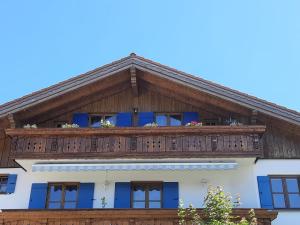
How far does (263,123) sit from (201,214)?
17.5 ft

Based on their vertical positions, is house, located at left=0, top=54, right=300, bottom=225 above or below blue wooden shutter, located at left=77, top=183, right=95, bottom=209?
above

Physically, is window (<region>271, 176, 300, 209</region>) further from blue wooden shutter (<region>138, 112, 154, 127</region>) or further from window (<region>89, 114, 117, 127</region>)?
window (<region>89, 114, 117, 127</region>)

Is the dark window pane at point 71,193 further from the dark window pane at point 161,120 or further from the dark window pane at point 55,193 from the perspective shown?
the dark window pane at point 161,120

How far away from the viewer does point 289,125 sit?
1800cm

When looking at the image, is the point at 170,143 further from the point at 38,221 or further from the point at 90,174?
the point at 38,221

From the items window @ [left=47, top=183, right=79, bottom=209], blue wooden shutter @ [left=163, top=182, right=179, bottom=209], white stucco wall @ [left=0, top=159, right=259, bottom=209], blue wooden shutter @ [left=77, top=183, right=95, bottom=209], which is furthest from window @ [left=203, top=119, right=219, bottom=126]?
window @ [left=47, top=183, right=79, bottom=209]

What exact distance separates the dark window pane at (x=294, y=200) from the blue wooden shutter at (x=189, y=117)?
404 cm

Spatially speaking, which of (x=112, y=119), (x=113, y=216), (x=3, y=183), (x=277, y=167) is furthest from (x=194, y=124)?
(x=3, y=183)

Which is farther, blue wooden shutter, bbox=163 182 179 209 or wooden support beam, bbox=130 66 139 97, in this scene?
wooden support beam, bbox=130 66 139 97

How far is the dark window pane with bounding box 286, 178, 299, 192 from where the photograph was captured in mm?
17122

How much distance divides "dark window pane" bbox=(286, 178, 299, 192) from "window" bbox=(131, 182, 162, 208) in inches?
158

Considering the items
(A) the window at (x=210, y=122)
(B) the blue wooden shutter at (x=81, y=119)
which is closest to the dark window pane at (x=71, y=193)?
(B) the blue wooden shutter at (x=81, y=119)

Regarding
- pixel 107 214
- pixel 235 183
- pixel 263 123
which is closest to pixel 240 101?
pixel 263 123

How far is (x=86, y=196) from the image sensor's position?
1705 cm
